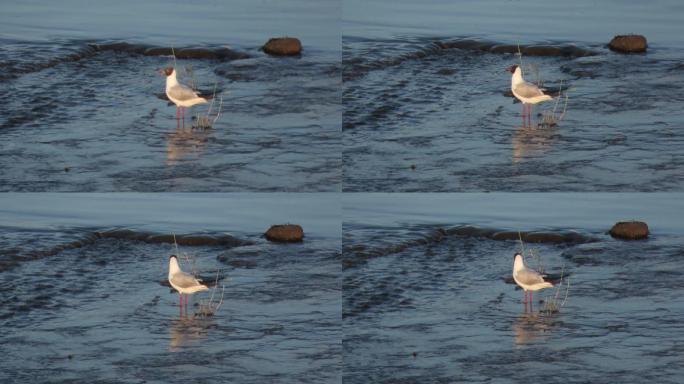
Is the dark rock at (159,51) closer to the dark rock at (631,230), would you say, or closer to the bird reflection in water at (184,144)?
the bird reflection in water at (184,144)

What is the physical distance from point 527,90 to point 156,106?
15.5 feet

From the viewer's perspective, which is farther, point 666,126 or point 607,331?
point 666,126

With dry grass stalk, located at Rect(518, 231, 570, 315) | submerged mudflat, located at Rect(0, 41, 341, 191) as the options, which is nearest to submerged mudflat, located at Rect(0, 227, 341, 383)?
submerged mudflat, located at Rect(0, 41, 341, 191)

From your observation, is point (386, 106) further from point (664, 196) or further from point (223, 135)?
point (664, 196)

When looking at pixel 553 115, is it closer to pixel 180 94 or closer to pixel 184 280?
pixel 180 94

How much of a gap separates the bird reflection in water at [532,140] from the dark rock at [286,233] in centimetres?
270

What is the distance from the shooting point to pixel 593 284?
62.7 feet

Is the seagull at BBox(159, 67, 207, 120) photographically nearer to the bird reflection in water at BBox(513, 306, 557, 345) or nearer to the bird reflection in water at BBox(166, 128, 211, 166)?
the bird reflection in water at BBox(166, 128, 211, 166)

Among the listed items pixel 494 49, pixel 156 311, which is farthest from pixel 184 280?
pixel 494 49

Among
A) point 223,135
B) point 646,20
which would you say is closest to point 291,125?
point 223,135

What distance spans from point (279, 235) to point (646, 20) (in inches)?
327

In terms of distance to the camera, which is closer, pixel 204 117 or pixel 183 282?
pixel 183 282

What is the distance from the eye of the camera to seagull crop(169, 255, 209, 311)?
18359 millimetres

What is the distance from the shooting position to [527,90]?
21125 millimetres
